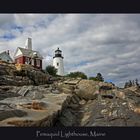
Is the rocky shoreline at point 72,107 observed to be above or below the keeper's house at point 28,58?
below

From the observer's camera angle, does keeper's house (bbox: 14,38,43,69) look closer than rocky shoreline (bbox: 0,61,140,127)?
No

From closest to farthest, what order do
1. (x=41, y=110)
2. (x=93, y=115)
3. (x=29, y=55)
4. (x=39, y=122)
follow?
1. (x=39, y=122)
2. (x=41, y=110)
3. (x=93, y=115)
4. (x=29, y=55)

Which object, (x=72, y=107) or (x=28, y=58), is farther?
(x=28, y=58)

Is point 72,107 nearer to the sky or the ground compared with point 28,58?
nearer to the ground

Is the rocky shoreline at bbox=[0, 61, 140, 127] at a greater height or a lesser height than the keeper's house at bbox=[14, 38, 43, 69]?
lesser

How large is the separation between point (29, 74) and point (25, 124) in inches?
514

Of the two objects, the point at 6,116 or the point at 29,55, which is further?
the point at 29,55

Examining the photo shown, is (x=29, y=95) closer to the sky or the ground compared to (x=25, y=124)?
closer to the sky

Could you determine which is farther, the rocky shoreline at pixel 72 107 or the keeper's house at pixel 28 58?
the keeper's house at pixel 28 58
